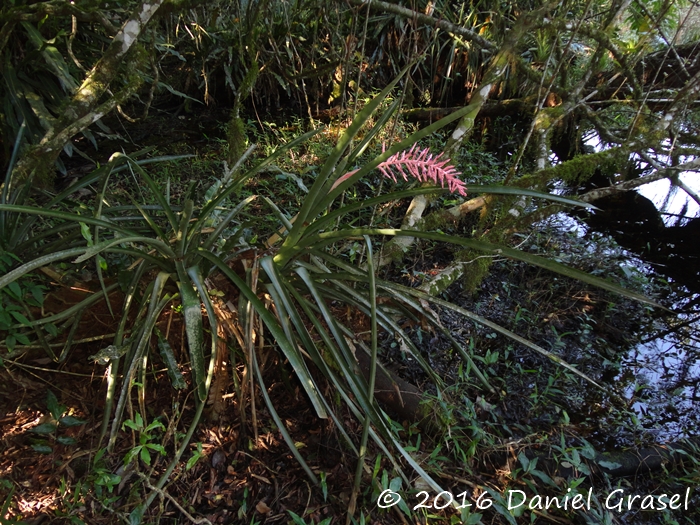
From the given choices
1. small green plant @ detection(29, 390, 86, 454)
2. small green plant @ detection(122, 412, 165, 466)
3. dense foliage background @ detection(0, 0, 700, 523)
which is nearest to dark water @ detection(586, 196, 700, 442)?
dense foliage background @ detection(0, 0, 700, 523)

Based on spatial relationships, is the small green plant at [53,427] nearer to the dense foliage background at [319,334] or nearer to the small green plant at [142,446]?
the dense foliage background at [319,334]

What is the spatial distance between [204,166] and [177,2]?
53.3 inches

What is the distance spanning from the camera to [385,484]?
1102 mm

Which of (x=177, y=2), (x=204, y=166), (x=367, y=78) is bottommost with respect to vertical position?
(x=204, y=166)

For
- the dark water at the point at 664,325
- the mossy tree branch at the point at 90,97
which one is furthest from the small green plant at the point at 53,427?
the dark water at the point at 664,325

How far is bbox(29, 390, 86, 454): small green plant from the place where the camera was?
112 centimetres

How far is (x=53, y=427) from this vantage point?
1.14 m

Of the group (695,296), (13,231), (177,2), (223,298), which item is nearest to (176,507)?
(223,298)

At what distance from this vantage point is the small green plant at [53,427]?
1121mm

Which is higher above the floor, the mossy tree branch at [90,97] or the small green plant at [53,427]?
the mossy tree branch at [90,97]

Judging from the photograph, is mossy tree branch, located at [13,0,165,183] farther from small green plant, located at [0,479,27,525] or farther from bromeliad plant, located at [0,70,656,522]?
small green plant, located at [0,479,27,525]

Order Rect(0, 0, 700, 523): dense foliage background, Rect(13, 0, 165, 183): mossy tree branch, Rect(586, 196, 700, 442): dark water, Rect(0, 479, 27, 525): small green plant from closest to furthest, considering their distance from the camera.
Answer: Rect(0, 479, 27, 525): small green plant → Rect(0, 0, 700, 523): dense foliage background → Rect(13, 0, 165, 183): mossy tree branch → Rect(586, 196, 700, 442): dark water

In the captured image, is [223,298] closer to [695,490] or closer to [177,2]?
[177,2]

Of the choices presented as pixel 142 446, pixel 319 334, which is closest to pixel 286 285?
pixel 319 334
